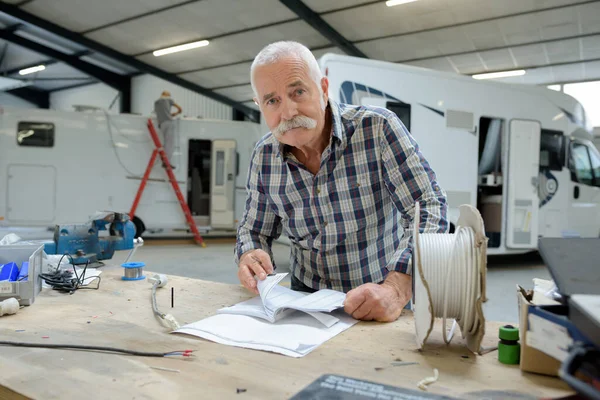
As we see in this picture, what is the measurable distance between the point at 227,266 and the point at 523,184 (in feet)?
14.5

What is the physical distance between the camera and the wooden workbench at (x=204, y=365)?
3.04ft

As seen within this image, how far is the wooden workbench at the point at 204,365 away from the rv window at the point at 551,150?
654 centimetres

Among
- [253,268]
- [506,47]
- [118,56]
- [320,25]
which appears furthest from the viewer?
[118,56]

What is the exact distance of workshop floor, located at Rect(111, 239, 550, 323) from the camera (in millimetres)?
5278

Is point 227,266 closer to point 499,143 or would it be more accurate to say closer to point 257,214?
point 499,143

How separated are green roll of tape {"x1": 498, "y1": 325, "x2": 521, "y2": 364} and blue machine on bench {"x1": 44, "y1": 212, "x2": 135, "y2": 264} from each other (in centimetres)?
175

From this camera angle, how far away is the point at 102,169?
876cm

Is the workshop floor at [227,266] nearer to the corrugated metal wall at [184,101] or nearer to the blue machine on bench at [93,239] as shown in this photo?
the blue machine on bench at [93,239]

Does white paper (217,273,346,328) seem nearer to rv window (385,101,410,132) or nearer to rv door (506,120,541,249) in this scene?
rv window (385,101,410,132)

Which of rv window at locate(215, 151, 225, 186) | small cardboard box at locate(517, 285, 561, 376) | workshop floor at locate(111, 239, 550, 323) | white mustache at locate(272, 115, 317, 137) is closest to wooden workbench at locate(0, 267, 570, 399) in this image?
small cardboard box at locate(517, 285, 561, 376)

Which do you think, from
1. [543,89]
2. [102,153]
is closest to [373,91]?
[543,89]

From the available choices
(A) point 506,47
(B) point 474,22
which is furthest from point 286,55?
(A) point 506,47

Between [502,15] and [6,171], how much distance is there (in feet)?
30.2

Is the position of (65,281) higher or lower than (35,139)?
lower
